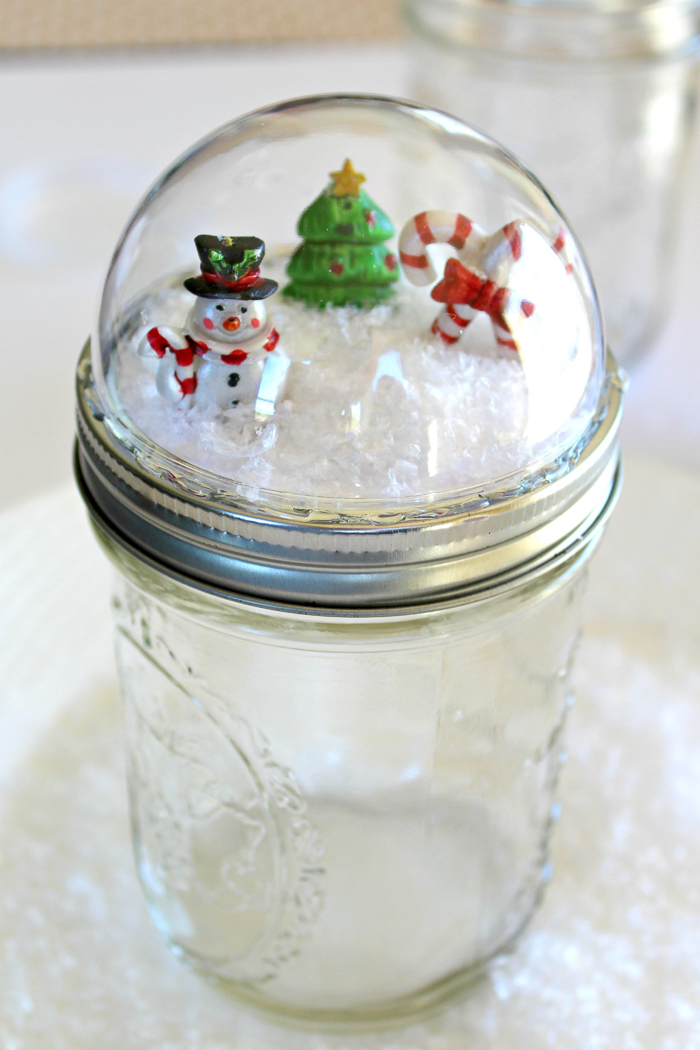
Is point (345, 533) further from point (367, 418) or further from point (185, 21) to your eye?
point (185, 21)

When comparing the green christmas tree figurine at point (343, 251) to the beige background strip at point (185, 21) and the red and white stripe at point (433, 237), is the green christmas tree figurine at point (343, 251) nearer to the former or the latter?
the red and white stripe at point (433, 237)

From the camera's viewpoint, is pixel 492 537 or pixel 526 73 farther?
pixel 526 73

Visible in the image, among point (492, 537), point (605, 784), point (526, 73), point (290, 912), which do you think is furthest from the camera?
point (526, 73)

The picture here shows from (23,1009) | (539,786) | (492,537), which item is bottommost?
(23,1009)

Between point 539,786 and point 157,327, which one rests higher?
point 157,327

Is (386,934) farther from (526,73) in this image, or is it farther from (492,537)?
(526,73)

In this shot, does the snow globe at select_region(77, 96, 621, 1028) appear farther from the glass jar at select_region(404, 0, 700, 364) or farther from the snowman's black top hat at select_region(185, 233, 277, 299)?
the glass jar at select_region(404, 0, 700, 364)

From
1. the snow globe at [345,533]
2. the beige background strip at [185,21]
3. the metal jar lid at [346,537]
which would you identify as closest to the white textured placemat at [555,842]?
the snow globe at [345,533]

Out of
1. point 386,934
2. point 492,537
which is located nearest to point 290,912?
point 386,934
